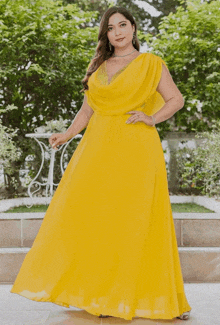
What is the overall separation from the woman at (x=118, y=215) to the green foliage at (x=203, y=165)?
3.10 meters

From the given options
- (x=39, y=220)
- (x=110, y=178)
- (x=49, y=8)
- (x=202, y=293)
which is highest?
(x=49, y=8)

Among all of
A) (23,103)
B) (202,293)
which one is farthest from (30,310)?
(23,103)

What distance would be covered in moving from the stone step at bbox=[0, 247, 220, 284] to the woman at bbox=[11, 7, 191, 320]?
3.21 ft

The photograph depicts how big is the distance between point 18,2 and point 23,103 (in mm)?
1254

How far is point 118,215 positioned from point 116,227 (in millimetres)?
58

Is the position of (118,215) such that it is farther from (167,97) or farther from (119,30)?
(119,30)

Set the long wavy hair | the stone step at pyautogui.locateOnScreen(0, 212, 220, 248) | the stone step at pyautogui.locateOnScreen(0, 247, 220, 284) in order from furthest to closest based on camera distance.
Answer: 1. the stone step at pyautogui.locateOnScreen(0, 212, 220, 248)
2. the stone step at pyautogui.locateOnScreen(0, 247, 220, 284)
3. the long wavy hair

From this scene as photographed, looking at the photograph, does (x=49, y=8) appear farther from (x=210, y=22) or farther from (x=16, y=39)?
(x=210, y=22)

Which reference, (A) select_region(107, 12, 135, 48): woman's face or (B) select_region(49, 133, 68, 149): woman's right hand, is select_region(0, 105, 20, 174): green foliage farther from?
(A) select_region(107, 12, 135, 48): woman's face

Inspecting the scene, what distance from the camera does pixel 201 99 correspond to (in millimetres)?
6023

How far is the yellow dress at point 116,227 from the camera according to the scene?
2.22m

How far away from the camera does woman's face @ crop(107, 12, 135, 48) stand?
232 centimetres

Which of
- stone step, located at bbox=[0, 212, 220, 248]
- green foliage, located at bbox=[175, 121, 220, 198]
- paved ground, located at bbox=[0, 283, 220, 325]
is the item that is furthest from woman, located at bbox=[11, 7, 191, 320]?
green foliage, located at bbox=[175, 121, 220, 198]

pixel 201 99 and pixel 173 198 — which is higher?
pixel 201 99
